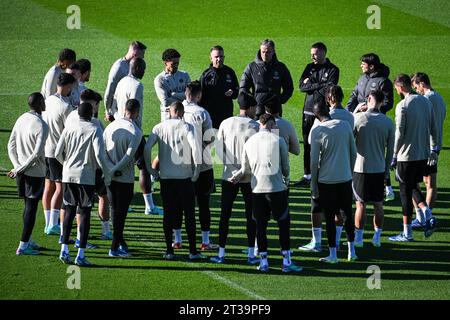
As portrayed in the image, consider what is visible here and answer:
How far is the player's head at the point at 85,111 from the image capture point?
12.3m

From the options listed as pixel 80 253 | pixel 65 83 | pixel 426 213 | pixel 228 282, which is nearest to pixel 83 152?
pixel 80 253

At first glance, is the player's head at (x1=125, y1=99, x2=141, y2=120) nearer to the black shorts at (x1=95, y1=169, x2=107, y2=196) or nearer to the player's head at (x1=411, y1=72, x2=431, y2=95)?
the black shorts at (x1=95, y1=169, x2=107, y2=196)

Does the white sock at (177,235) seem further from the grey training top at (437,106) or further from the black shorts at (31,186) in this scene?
the grey training top at (437,106)

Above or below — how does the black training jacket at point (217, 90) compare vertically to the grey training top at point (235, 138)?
above

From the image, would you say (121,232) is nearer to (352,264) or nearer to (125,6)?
(352,264)

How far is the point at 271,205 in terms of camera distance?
477 inches

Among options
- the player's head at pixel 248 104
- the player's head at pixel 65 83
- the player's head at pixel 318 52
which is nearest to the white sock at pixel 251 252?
the player's head at pixel 248 104

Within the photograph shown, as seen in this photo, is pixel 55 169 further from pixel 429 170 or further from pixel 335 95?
pixel 429 170

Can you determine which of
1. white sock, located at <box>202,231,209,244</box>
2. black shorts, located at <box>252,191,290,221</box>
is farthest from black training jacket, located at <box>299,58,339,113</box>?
black shorts, located at <box>252,191,290,221</box>

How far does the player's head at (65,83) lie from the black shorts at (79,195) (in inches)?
66.2

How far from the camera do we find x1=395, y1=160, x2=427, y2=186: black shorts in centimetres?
1387

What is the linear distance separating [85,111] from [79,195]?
41.5 inches

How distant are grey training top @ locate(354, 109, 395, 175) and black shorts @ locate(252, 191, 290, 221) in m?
1.56

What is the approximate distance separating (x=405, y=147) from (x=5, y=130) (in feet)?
29.5
